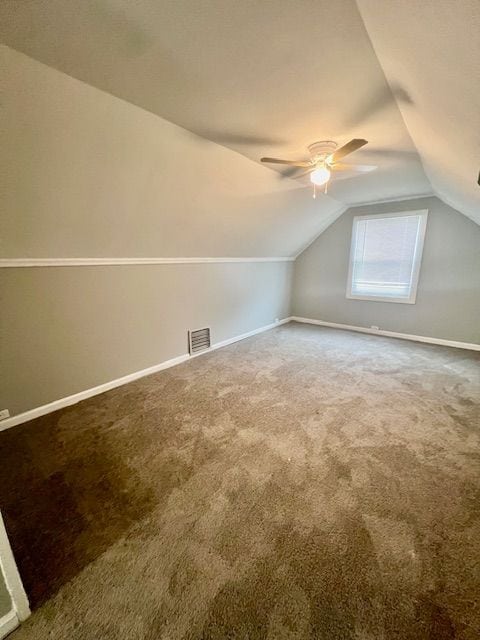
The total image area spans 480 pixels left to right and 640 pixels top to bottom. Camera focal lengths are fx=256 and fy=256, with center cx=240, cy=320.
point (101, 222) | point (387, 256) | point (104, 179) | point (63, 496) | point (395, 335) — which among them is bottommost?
point (63, 496)

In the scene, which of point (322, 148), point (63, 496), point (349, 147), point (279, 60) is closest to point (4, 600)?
point (63, 496)

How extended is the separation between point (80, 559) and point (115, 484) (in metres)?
0.40

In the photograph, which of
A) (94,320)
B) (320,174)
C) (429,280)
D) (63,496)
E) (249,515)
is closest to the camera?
(249,515)

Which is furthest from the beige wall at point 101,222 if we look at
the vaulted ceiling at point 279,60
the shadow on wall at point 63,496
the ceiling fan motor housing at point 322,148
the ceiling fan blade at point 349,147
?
the ceiling fan blade at point 349,147

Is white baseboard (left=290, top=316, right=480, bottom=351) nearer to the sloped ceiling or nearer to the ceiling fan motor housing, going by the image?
the sloped ceiling

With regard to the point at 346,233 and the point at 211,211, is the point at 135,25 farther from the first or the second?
the point at 346,233

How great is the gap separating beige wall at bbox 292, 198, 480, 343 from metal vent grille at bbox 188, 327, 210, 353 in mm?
2593

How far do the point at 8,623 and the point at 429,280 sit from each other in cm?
506

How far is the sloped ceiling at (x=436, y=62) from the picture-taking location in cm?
81

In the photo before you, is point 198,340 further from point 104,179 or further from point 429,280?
point 429,280

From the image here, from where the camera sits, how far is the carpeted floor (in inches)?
38.9

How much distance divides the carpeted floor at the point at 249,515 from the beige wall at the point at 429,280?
166 cm

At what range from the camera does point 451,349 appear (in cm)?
375

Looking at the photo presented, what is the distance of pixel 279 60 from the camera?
1261 millimetres
